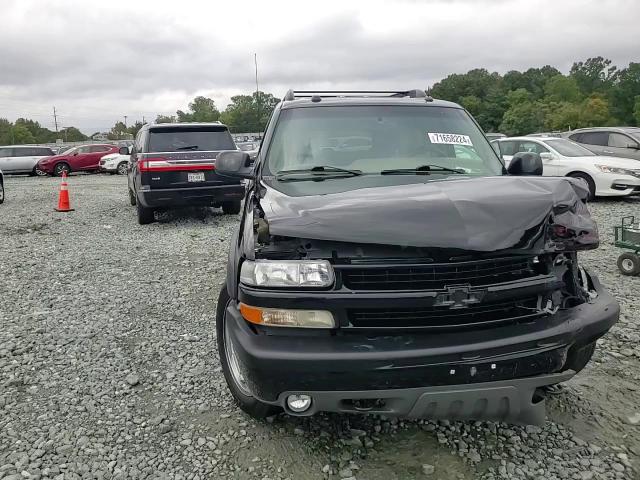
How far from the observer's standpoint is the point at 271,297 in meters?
2.28

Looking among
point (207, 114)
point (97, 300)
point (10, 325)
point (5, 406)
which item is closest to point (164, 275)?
point (97, 300)

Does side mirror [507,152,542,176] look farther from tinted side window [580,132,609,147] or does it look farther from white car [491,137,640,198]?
tinted side window [580,132,609,147]

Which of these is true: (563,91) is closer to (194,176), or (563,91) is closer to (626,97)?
(626,97)

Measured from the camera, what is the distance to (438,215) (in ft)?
7.46

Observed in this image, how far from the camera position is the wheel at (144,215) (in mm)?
9617

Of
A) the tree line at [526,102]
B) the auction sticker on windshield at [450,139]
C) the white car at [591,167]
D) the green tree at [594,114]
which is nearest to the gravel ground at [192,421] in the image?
the auction sticker on windshield at [450,139]

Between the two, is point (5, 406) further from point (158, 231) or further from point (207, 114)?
point (207, 114)

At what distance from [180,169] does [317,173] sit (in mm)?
6333

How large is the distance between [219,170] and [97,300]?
7.40ft

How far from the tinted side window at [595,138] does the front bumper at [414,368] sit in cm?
1257

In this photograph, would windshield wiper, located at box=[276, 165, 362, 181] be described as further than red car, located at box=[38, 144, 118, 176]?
No

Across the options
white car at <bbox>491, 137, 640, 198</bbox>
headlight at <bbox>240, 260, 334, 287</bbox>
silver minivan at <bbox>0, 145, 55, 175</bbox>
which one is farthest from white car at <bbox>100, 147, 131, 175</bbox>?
headlight at <bbox>240, 260, 334, 287</bbox>

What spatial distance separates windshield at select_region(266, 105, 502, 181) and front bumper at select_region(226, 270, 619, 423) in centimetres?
133

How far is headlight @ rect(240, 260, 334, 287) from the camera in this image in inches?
88.9
